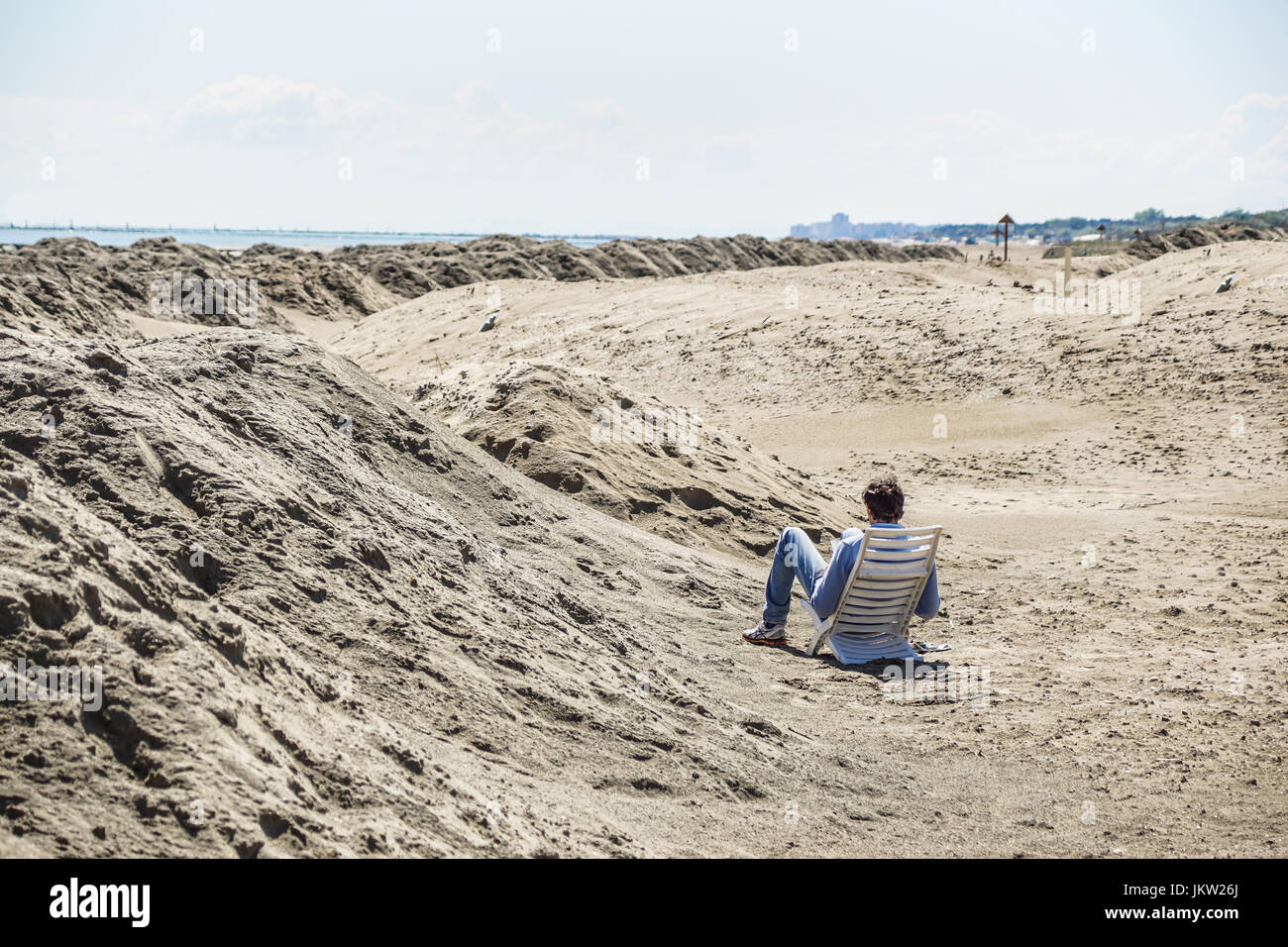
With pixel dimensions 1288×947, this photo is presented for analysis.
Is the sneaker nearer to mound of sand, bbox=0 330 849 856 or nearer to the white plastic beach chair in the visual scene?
the white plastic beach chair

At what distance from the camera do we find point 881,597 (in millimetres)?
5918

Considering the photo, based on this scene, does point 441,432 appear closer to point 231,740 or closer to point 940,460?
point 231,740

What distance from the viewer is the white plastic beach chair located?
572 cm

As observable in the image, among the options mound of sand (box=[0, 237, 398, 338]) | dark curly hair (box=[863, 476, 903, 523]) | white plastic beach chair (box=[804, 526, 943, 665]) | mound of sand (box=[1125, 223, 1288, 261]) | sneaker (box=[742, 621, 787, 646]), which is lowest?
sneaker (box=[742, 621, 787, 646])

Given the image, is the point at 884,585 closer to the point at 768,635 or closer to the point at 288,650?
the point at 768,635

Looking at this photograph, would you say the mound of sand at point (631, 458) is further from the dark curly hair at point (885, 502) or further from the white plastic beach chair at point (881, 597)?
the dark curly hair at point (885, 502)

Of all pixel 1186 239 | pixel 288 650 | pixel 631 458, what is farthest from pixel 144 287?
pixel 1186 239

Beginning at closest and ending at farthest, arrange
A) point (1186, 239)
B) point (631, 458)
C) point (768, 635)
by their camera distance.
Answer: point (768, 635)
point (631, 458)
point (1186, 239)

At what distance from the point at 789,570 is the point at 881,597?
604 millimetres

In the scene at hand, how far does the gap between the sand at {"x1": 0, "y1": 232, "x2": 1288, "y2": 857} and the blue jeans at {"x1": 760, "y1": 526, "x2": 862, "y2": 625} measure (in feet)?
0.93

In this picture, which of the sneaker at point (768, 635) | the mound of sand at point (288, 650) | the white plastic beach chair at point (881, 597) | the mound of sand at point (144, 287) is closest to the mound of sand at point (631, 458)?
→ the sneaker at point (768, 635)

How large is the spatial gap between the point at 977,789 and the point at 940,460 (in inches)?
367

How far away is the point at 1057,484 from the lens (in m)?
12.4

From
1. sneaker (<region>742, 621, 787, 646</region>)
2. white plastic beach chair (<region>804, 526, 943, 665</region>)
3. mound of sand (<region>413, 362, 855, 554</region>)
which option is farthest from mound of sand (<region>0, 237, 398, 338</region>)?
white plastic beach chair (<region>804, 526, 943, 665</region>)
